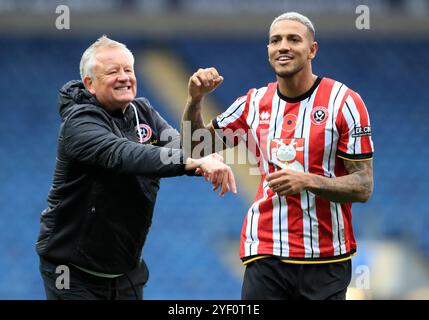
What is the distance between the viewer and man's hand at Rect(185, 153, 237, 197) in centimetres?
346

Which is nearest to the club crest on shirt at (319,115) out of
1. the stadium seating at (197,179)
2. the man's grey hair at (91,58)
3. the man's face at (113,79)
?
the man's face at (113,79)

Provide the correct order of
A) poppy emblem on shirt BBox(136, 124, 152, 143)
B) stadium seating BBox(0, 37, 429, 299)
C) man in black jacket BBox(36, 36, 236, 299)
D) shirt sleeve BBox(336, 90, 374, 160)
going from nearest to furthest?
1. shirt sleeve BBox(336, 90, 374, 160)
2. man in black jacket BBox(36, 36, 236, 299)
3. poppy emblem on shirt BBox(136, 124, 152, 143)
4. stadium seating BBox(0, 37, 429, 299)

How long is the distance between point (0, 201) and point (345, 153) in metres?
7.27

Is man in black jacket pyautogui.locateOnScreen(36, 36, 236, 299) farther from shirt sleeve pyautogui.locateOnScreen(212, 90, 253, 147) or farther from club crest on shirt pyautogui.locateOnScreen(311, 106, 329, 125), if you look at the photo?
club crest on shirt pyautogui.locateOnScreen(311, 106, 329, 125)

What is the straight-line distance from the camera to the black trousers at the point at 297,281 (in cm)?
368

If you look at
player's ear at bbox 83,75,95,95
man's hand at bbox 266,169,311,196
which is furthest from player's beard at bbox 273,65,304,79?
player's ear at bbox 83,75,95,95

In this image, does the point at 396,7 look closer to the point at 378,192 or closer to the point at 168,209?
the point at 378,192

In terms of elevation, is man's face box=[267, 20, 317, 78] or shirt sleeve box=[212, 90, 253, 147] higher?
man's face box=[267, 20, 317, 78]

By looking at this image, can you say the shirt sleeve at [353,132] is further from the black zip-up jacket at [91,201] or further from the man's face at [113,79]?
Answer: the man's face at [113,79]

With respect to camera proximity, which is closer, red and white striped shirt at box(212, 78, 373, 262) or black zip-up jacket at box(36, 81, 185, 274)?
red and white striped shirt at box(212, 78, 373, 262)

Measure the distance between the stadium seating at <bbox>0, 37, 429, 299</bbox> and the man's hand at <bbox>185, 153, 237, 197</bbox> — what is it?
6.17m

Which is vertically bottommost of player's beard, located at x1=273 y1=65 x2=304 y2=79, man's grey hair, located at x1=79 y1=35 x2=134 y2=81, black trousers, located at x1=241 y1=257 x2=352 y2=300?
black trousers, located at x1=241 y1=257 x2=352 y2=300

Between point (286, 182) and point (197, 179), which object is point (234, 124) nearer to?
point (286, 182)

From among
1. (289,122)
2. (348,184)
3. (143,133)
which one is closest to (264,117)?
→ (289,122)
